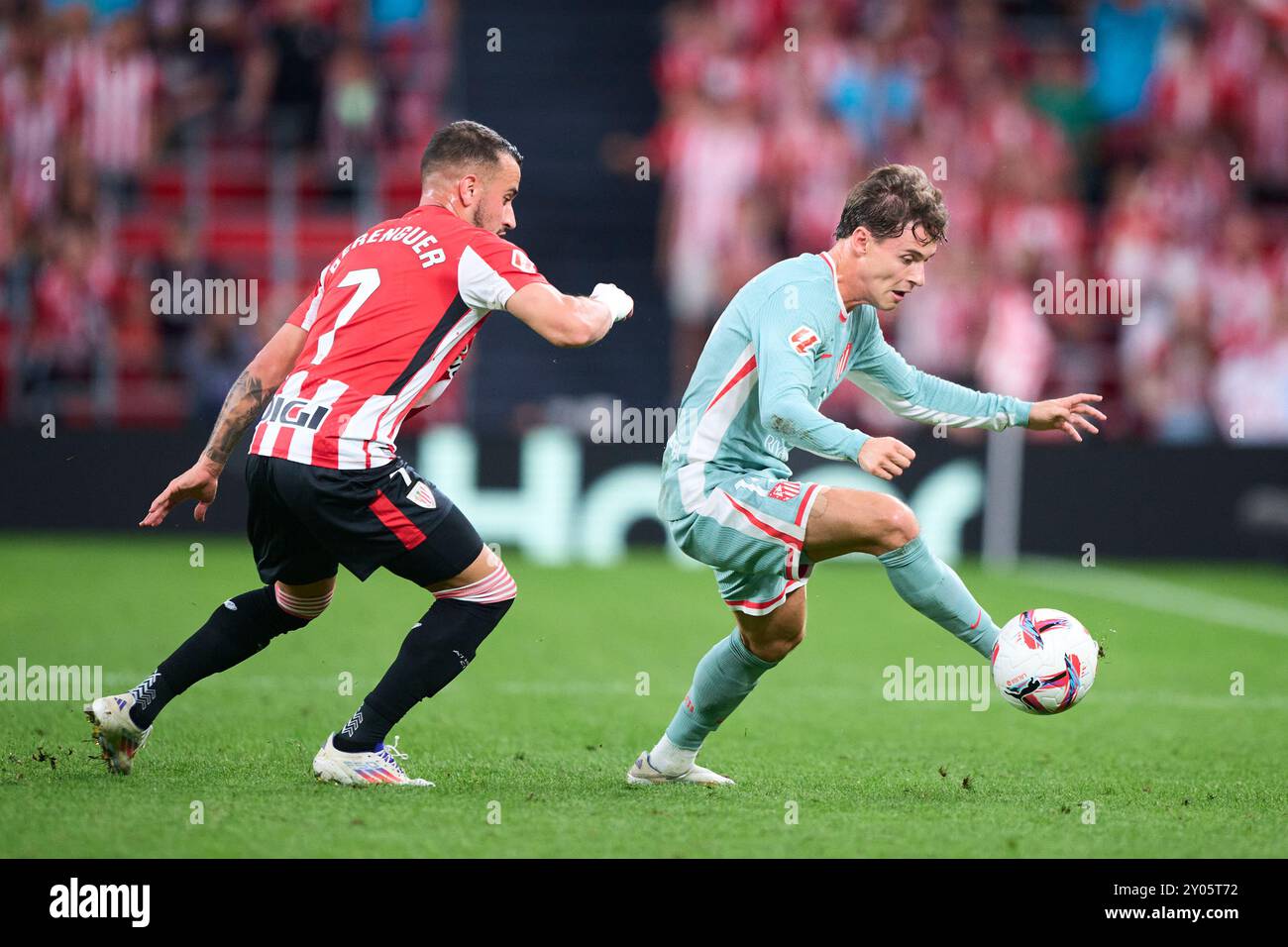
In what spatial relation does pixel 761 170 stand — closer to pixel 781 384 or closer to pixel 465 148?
pixel 465 148

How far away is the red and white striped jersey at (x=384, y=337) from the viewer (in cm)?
552

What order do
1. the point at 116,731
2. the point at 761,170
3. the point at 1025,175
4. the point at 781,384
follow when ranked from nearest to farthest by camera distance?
the point at 781,384 → the point at 116,731 → the point at 761,170 → the point at 1025,175

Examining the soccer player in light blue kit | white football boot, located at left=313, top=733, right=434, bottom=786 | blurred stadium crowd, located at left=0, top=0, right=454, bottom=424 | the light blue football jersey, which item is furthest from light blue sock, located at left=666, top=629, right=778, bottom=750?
blurred stadium crowd, located at left=0, top=0, right=454, bottom=424

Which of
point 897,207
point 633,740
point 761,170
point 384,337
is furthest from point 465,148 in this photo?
point 761,170

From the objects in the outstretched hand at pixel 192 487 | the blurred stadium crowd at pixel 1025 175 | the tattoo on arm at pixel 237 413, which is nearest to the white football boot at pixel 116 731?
the outstretched hand at pixel 192 487

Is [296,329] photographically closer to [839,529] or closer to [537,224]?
[839,529]

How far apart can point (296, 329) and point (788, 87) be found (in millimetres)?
10469

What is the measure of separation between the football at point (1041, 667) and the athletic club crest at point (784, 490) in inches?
32.8

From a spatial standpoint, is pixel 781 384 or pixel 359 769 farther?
pixel 359 769

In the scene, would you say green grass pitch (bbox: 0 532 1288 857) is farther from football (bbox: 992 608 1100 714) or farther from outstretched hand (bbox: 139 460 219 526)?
outstretched hand (bbox: 139 460 219 526)

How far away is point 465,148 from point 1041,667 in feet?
8.43

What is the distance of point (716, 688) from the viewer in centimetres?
595

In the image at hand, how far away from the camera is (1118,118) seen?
1695 centimetres

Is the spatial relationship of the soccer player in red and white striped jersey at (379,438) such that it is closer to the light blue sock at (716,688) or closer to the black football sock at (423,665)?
the black football sock at (423,665)
